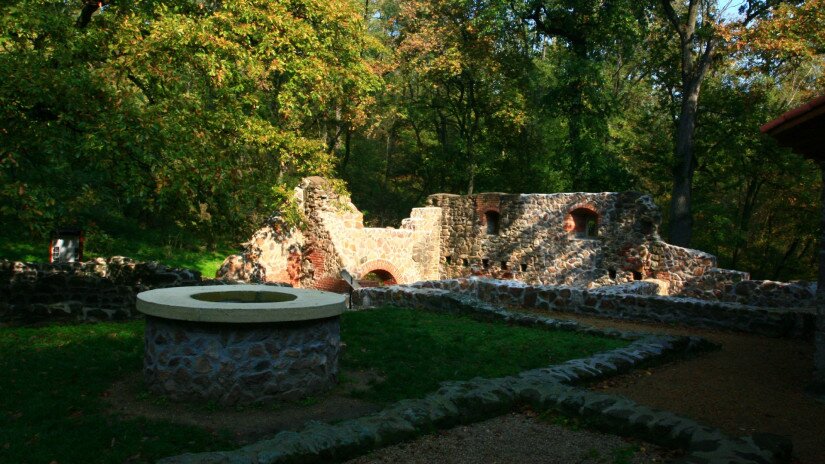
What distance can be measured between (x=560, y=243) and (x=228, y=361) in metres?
13.2

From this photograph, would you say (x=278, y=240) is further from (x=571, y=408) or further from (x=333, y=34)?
(x=571, y=408)

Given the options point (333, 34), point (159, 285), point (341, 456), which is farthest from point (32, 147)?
point (333, 34)

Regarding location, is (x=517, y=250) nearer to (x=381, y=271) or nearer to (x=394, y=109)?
(x=381, y=271)

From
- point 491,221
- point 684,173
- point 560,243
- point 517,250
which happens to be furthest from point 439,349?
point 684,173

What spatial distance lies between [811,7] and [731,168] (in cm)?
701

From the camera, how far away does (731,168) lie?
21344mm

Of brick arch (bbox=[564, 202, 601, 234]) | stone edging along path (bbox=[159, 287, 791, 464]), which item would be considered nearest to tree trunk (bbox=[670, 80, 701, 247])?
brick arch (bbox=[564, 202, 601, 234])

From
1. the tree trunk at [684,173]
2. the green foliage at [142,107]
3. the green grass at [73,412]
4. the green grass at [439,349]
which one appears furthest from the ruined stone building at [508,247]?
the green grass at [73,412]

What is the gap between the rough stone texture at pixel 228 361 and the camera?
16.8 feet

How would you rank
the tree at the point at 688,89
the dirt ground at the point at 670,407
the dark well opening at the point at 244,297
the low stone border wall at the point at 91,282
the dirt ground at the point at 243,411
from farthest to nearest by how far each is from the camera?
1. the tree at the point at 688,89
2. the low stone border wall at the point at 91,282
3. the dark well opening at the point at 244,297
4. the dirt ground at the point at 243,411
5. the dirt ground at the point at 670,407

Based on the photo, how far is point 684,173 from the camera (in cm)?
1827

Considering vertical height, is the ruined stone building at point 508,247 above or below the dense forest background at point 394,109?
below

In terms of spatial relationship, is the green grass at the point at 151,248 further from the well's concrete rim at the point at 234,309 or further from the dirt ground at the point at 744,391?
the dirt ground at the point at 744,391

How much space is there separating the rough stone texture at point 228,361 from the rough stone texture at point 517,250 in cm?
928
